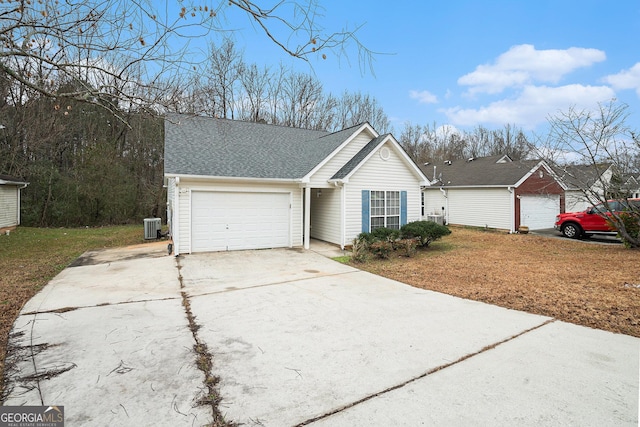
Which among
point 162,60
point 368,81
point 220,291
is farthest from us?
point 220,291

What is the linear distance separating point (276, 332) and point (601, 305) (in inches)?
206

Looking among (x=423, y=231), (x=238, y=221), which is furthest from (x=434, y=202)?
(x=238, y=221)

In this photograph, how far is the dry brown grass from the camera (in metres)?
4.96

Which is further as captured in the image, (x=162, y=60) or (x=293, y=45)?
(x=162, y=60)

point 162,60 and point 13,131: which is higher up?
point 13,131

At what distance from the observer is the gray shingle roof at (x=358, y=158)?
1115 centimetres

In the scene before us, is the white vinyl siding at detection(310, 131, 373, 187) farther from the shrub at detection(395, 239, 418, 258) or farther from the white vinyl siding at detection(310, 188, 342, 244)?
the shrub at detection(395, 239, 418, 258)

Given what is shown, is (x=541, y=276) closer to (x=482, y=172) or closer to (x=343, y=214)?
(x=343, y=214)

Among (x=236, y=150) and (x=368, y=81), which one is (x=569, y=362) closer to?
(x=368, y=81)

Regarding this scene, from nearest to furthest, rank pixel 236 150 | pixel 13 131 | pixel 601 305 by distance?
pixel 601 305
pixel 236 150
pixel 13 131

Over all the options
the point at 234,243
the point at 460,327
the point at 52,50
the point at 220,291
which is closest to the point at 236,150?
the point at 234,243

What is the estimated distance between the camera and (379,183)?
38.7 feet

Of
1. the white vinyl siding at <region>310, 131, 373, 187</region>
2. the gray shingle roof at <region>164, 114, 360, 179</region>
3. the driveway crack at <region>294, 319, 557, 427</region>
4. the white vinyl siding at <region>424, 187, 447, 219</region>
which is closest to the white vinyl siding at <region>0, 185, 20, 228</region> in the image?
the gray shingle roof at <region>164, 114, 360, 179</region>

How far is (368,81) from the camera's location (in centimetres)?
358
